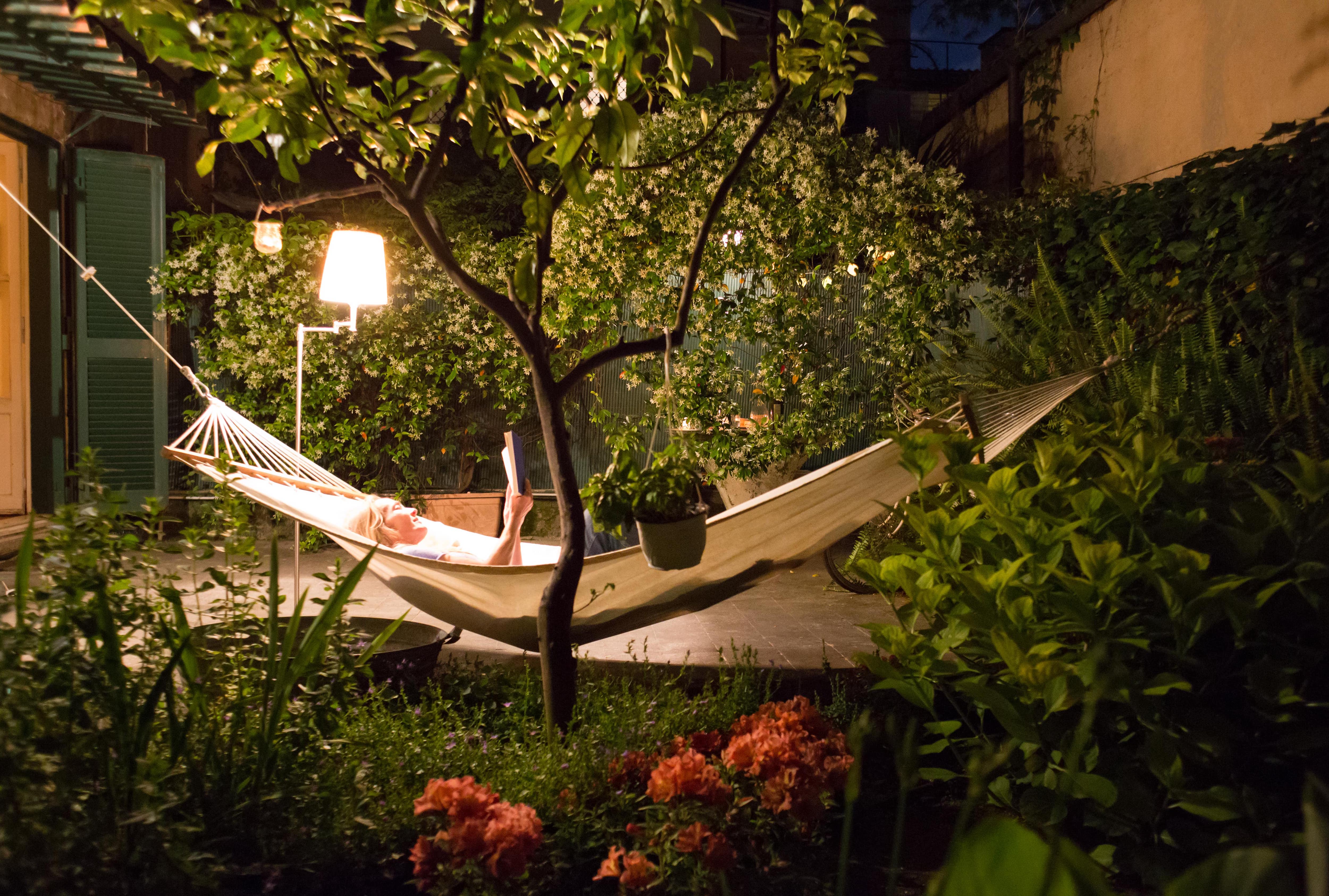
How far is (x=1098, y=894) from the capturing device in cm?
53

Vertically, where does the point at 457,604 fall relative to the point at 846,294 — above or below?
below

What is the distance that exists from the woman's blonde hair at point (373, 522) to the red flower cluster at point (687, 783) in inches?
73.6

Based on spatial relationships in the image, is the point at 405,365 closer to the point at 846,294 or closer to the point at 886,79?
the point at 846,294

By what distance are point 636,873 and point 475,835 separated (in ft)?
0.78

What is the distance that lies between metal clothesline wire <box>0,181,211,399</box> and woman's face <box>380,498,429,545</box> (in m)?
0.77

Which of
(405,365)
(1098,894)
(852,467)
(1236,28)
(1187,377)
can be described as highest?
(1236,28)

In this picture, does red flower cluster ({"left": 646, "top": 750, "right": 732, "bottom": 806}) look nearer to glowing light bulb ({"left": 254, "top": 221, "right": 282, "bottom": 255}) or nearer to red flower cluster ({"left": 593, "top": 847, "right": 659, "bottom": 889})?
red flower cluster ({"left": 593, "top": 847, "right": 659, "bottom": 889})

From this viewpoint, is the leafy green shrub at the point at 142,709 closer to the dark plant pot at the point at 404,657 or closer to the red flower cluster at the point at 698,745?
the dark plant pot at the point at 404,657

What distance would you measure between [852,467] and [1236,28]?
111 inches

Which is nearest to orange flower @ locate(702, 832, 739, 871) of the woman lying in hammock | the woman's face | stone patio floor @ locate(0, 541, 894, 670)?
stone patio floor @ locate(0, 541, 894, 670)

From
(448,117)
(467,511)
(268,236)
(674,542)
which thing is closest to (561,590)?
(674,542)

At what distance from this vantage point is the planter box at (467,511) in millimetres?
5289

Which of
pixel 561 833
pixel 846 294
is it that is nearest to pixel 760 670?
pixel 561 833

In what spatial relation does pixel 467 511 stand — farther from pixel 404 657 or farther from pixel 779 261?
pixel 404 657
